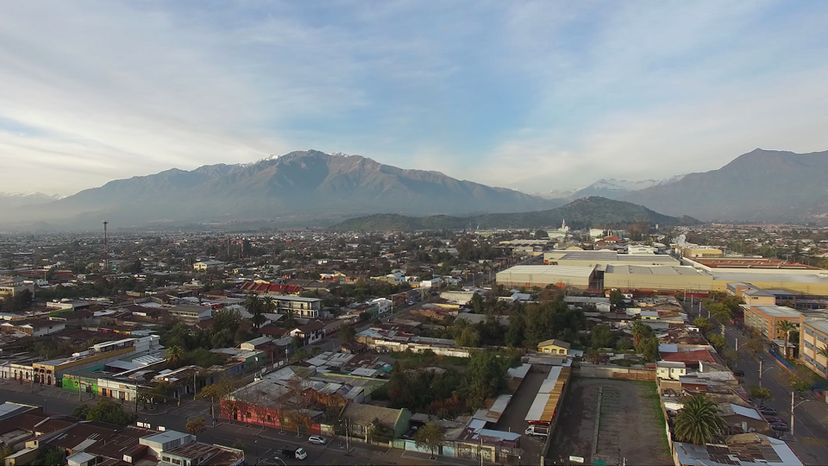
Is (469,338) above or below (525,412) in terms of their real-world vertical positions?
above

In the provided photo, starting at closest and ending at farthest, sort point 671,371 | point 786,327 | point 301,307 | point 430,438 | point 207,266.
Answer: point 430,438 < point 671,371 < point 786,327 < point 301,307 < point 207,266

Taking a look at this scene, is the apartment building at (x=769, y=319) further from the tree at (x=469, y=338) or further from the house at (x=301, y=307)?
the house at (x=301, y=307)

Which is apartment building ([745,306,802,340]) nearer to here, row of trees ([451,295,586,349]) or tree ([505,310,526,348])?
row of trees ([451,295,586,349])

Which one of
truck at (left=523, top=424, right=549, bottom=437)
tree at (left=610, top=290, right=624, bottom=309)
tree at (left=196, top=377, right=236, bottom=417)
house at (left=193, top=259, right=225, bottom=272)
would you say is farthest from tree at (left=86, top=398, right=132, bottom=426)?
house at (left=193, top=259, right=225, bottom=272)

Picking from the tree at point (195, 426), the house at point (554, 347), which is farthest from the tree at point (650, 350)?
the tree at point (195, 426)

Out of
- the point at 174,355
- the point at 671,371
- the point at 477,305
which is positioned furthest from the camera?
the point at 477,305

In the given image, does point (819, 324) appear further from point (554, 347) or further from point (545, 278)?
point (545, 278)

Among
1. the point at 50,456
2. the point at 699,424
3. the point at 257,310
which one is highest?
the point at 257,310

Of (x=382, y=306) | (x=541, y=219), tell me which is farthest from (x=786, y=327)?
(x=541, y=219)
